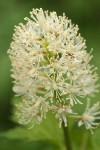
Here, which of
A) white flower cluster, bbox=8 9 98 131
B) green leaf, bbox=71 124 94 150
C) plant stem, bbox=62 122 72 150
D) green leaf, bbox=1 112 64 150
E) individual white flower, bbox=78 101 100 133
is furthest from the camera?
green leaf, bbox=71 124 94 150

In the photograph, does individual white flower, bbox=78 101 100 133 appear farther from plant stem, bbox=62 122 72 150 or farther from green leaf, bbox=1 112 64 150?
green leaf, bbox=1 112 64 150

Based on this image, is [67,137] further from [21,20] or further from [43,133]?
[21,20]

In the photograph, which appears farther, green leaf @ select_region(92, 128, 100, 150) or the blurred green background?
the blurred green background

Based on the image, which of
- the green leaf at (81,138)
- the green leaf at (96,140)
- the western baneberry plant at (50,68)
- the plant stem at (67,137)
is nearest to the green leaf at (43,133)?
the green leaf at (81,138)

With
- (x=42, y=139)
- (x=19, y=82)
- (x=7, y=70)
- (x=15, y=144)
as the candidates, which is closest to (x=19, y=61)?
(x=19, y=82)

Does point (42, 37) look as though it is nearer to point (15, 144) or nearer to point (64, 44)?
point (64, 44)

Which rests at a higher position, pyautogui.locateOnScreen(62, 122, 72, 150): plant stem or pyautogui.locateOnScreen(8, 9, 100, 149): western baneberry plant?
pyautogui.locateOnScreen(8, 9, 100, 149): western baneberry plant

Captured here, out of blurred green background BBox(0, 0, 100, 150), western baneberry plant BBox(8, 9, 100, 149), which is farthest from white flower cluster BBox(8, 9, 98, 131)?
blurred green background BBox(0, 0, 100, 150)

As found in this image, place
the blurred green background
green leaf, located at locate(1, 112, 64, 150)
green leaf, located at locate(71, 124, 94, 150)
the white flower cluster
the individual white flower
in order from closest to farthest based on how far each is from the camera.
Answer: the white flower cluster, the individual white flower, green leaf, located at locate(1, 112, 64, 150), green leaf, located at locate(71, 124, 94, 150), the blurred green background
